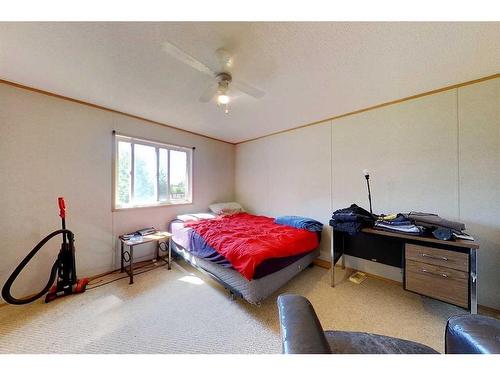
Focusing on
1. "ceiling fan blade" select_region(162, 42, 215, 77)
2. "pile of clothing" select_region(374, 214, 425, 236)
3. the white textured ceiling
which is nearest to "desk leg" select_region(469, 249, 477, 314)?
"pile of clothing" select_region(374, 214, 425, 236)

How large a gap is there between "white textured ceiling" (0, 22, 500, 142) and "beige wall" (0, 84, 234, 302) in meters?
0.29

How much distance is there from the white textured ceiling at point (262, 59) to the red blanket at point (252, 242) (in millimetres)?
1742

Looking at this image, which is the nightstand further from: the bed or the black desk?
the black desk

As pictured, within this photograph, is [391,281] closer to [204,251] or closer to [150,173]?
[204,251]

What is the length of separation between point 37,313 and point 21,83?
7.90 ft

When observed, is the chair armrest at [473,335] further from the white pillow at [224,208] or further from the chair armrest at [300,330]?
the white pillow at [224,208]

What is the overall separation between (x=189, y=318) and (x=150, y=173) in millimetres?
2368

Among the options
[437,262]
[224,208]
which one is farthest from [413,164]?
[224,208]

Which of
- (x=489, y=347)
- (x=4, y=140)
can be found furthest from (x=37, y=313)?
(x=489, y=347)

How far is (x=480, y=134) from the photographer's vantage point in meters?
1.86

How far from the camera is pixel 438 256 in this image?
5.15 feet

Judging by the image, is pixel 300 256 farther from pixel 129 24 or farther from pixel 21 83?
pixel 21 83

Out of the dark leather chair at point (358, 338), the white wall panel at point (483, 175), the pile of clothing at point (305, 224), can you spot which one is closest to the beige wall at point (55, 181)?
the pile of clothing at point (305, 224)

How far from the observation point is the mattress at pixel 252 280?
169 centimetres
